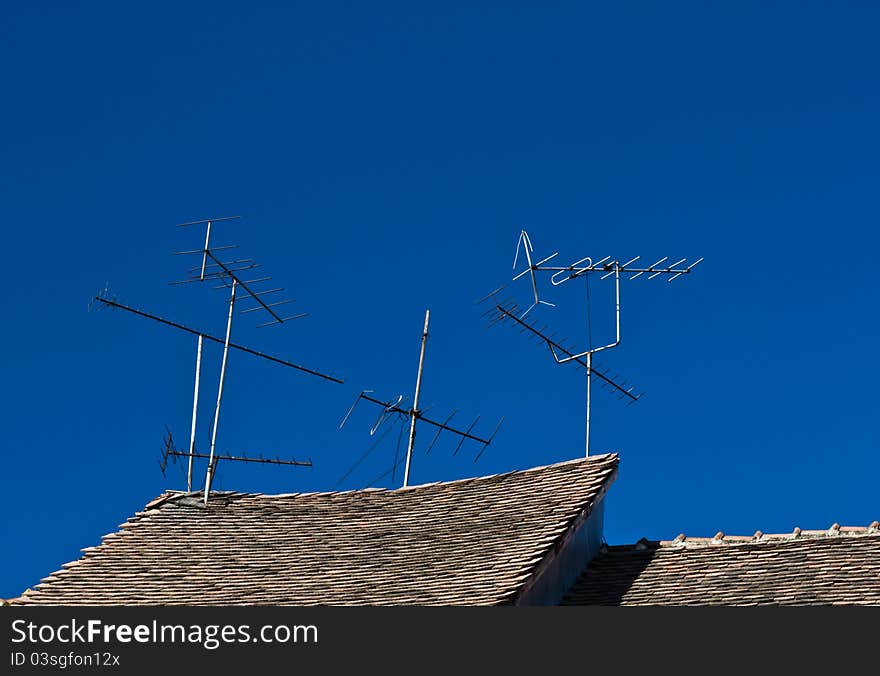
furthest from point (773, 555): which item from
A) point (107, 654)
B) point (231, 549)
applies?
point (107, 654)

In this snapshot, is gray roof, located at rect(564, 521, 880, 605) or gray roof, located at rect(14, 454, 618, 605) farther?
gray roof, located at rect(14, 454, 618, 605)

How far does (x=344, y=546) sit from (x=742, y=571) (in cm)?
560

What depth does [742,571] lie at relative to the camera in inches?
940

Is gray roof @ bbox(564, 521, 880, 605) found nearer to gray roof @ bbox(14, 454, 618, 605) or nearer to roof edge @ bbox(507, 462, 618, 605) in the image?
roof edge @ bbox(507, 462, 618, 605)

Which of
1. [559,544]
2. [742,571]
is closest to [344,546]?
[559,544]

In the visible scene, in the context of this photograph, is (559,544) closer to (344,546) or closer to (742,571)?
(742,571)

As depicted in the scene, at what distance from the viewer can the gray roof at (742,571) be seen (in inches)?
890

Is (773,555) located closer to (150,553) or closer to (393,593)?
(393,593)

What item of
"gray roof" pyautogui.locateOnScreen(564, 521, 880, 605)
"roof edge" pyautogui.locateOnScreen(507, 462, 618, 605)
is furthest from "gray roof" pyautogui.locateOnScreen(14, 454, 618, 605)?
"gray roof" pyautogui.locateOnScreen(564, 521, 880, 605)

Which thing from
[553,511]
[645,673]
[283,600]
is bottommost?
[645,673]

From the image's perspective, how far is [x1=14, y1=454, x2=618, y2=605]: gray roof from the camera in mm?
23312

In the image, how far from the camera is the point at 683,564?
24578 millimetres

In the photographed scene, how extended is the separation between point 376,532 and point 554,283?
4943mm

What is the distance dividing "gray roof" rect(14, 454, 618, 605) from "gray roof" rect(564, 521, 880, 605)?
40.2 inches
